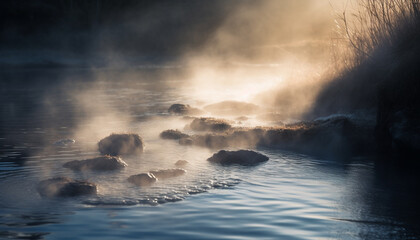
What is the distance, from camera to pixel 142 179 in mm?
9250

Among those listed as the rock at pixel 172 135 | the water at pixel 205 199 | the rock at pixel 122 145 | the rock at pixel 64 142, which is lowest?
the water at pixel 205 199

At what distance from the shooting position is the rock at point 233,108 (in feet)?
65.8

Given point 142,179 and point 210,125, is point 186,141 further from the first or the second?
point 142,179

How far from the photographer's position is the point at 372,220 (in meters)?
7.56

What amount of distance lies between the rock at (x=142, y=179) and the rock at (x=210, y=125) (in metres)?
6.25

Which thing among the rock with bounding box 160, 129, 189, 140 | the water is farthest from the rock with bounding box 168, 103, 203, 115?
the rock with bounding box 160, 129, 189, 140

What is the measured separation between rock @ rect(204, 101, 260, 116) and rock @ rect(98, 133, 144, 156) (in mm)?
7656

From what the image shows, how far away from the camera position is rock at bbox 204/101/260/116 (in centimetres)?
2005

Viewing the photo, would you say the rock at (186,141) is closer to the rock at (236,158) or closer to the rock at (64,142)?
the rock at (236,158)

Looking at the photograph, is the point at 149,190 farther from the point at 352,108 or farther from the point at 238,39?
the point at 238,39

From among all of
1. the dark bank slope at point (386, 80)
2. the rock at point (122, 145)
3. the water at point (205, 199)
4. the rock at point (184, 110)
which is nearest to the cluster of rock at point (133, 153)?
the rock at point (122, 145)

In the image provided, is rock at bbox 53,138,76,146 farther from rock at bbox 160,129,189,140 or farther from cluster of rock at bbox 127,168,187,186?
cluster of rock at bbox 127,168,187,186

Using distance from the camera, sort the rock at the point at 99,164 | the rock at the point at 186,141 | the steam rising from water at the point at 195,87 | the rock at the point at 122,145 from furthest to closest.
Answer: the rock at the point at 186,141 < the rock at the point at 122,145 < the steam rising from water at the point at 195,87 < the rock at the point at 99,164

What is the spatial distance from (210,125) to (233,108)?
4987mm
